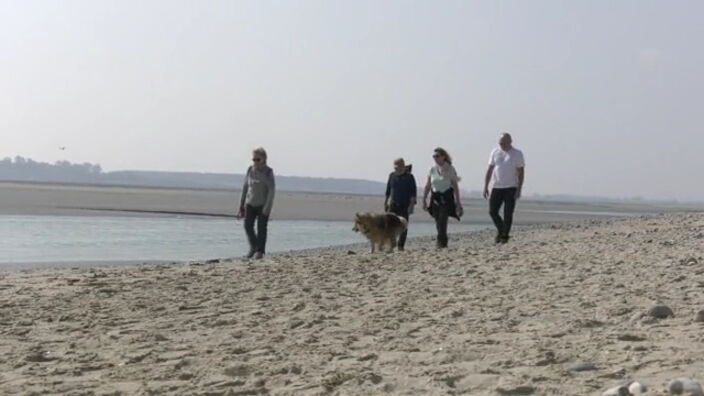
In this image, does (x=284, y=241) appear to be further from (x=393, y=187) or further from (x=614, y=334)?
(x=614, y=334)

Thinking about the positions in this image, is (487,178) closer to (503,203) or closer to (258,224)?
(503,203)

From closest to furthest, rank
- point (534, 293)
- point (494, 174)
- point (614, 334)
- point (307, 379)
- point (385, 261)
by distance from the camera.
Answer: point (307, 379), point (614, 334), point (534, 293), point (385, 261), point (494, 174)

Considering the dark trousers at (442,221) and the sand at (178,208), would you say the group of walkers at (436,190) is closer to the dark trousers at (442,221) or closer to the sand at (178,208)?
the dark trousers at (442,221)

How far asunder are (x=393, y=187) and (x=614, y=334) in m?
7.21

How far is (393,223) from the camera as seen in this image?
12.3 metres

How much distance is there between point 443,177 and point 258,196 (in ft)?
7.77

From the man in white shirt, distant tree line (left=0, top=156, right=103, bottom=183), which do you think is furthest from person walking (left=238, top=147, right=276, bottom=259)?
distant tree line (left=0, top=156, right=103, bottom=183)

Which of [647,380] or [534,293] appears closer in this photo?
[647,380]

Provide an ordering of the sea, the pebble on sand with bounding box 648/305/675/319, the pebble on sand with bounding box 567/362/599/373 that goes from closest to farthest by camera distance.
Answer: the pebble on sand with bounding box 567/362/599/373, the pebble on sand with bounding box 648/305/675/319, the sea

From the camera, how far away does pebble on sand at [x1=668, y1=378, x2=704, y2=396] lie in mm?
3871

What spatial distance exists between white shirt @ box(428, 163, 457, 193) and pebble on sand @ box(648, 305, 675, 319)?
20.5 ft

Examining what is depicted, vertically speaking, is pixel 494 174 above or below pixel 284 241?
above

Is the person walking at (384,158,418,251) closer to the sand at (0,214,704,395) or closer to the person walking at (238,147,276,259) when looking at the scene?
the person walking at (238,147,276,259)

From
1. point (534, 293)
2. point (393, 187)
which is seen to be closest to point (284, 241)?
point (393, 187)
